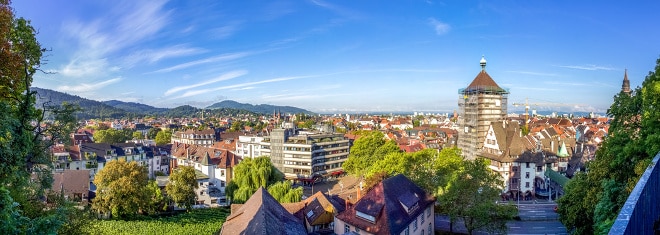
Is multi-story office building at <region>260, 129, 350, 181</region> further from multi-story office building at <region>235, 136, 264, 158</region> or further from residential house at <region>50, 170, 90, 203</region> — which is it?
residential house at <region>50, 170, 90, 203</region>

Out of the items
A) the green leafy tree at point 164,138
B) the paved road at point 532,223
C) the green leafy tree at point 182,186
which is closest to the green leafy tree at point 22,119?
the green leafy tree at point 182,186

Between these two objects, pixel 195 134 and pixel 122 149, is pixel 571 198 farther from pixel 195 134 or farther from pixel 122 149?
pixel 195 134

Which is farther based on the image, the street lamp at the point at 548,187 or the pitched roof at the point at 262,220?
the street lamp at the point at 548,187

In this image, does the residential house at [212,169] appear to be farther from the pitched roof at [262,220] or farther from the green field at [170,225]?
the pitched roof at [262,220]

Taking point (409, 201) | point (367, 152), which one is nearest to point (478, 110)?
point (367, 152)

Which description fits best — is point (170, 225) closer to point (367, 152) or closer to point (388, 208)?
point (388, 208)

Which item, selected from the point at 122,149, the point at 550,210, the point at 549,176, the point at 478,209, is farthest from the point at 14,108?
the point at 122,149
